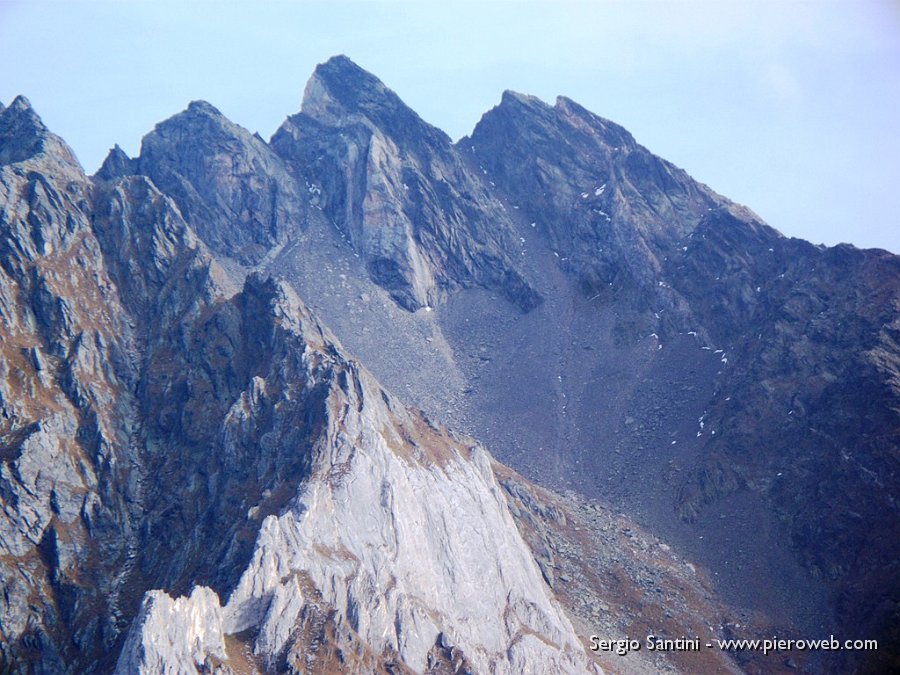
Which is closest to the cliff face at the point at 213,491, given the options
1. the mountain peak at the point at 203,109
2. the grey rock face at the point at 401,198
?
the grey rock face at the point at 401,198

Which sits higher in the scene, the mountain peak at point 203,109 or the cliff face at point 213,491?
the mountain peak at point 203,109

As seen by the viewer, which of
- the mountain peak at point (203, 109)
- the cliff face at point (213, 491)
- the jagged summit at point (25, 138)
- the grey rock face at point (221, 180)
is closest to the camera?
the cliff face at point (213, 491)

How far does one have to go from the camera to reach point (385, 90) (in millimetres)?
199750

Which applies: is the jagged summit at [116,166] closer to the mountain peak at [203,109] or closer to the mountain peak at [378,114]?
the mountain peak at [203,109]

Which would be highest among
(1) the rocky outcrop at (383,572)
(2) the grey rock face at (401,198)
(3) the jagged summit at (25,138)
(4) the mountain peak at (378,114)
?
(4) the mountain peak at (378,114)

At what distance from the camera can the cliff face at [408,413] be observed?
77.5 meters

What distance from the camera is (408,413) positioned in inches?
4264

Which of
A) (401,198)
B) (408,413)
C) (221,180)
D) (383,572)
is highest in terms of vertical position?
(401,198)

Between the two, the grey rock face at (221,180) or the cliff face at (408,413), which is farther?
the grey rock face at (221,180)

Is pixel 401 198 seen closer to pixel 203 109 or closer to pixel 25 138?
pixel 203 109

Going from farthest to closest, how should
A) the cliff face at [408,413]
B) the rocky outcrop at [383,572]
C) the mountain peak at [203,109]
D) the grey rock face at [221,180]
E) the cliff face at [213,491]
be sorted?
the mountain peak at [203,109]
the grey rock face at [221,180]
the cliff face at [408,413]
the cliff face at [213,491]
the rocky outcrop at [383,572]

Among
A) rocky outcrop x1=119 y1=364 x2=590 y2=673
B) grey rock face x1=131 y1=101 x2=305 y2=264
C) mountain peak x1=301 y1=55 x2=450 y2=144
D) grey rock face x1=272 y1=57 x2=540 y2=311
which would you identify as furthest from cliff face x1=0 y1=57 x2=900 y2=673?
mountain peak x1=301 y1=55 x2=450 y2=144

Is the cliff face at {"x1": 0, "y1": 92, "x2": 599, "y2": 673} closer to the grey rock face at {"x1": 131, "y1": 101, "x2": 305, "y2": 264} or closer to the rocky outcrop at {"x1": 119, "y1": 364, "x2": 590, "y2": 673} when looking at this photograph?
the rocky outcrop at {"x1": 119, "y1": 364, "x2": 590, "y2": 673}

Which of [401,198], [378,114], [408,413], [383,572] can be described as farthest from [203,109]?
[383,572]
